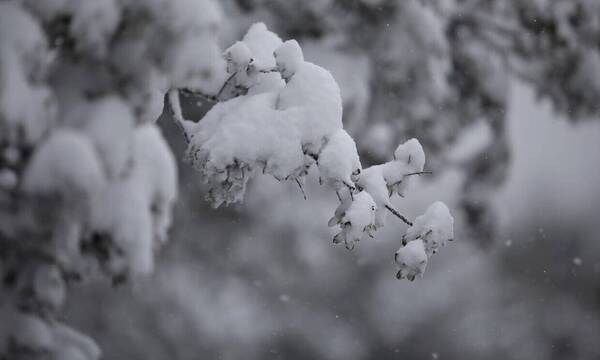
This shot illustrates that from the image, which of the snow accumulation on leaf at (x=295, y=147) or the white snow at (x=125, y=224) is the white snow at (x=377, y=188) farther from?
the white snow at (x=125, y=224)

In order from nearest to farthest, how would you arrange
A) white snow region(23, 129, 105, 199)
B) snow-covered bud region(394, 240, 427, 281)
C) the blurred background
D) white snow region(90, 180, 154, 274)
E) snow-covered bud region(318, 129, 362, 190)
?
1. white snow region(23, 129, 105, 199)
2. white snow region(90, 180, 154, 274)
3. snow-covered bud region(318, 129, 362, 190)
4. snow-covered bud region(394, 240, 427, 281)
5. the blurred background

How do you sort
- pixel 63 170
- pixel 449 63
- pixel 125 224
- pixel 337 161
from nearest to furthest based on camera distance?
pixel 63 170 < pixel 125 224 < pixel 337 161 < pixel 449 63

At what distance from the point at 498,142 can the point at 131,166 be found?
440 centimetres

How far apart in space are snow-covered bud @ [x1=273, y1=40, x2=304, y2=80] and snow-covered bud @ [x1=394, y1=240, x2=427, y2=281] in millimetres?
689

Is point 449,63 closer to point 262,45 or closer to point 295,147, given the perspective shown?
point 262,45

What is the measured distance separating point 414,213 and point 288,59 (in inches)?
468

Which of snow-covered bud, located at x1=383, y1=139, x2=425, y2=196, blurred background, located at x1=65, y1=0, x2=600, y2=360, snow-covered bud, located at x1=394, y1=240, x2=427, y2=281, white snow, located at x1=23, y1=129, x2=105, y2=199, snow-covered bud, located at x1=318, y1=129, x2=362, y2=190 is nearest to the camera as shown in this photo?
white snow, located at x1=23, y1=129, x2=105, y2=199

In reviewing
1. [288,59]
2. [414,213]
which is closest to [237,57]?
[288,59]

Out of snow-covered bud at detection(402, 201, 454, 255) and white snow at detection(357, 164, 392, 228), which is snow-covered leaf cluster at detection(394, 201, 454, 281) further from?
white snow at detection(357, 164, 392, 228)

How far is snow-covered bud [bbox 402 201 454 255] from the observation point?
204 centimetres

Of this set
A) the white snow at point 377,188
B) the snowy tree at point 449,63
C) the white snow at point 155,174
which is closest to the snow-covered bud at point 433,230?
the white snow at point 377,188

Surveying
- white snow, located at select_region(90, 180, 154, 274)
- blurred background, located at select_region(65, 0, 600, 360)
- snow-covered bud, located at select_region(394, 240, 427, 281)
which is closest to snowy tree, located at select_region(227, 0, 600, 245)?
blurred background, located at select_region(65, 0, 600, 360)

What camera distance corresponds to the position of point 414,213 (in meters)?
13.6

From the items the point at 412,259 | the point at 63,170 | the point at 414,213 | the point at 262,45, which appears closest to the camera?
the point at 63,170
